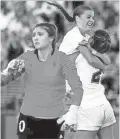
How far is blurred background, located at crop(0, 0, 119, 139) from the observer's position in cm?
959

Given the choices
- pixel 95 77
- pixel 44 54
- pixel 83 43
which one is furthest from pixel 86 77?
pixel 44 54

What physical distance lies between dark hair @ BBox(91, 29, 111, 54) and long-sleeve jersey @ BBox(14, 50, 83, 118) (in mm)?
622

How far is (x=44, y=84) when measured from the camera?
4297 mm

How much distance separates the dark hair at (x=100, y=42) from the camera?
4.90m

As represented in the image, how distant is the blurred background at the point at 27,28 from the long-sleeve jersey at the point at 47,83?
198 inches

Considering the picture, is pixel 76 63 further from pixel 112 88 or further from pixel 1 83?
pixel 112 88

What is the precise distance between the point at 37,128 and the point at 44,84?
0.33 meters

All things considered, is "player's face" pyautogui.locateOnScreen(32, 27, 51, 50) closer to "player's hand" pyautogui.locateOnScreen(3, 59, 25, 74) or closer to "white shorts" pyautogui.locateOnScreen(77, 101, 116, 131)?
"player's hand" pyautogui.locateOnScreen(3, 59, 25, 74)

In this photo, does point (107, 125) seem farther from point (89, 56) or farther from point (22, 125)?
point (22, 125)

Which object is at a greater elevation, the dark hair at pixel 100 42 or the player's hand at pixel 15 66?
the dark hair at pixel 100 42

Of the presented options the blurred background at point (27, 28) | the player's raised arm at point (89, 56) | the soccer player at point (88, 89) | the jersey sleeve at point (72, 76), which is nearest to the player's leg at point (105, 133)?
the soccer player at point (88, 89)

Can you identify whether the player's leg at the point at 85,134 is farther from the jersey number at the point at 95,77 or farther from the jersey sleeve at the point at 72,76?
the jersey sleeve at the point at 72,76

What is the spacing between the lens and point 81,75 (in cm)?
474

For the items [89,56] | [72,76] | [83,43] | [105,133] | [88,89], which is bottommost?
[105,133]
